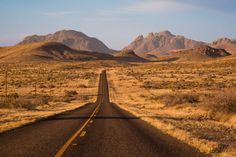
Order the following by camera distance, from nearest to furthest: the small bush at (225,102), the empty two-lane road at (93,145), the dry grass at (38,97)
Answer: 1. the empty two-lane road at (93,145)
2. the small bush at (225,102)
3. the dry grass at (38,97)

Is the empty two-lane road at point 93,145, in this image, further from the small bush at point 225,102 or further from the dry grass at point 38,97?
the small bush at point 225,102

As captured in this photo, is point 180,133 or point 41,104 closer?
point 180,133

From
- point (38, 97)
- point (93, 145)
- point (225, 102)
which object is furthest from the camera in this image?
point (38, 97)

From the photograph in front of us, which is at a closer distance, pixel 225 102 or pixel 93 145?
pixel 93 145

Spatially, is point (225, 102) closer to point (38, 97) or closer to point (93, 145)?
point (93, 145)

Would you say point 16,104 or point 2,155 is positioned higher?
point 2,155

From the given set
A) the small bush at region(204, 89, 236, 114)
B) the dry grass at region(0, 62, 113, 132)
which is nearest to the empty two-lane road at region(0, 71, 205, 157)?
the dry grass at region(0, 62, 113, 132)

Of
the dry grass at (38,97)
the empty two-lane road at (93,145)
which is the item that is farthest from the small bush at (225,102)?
the dry grass at (38,97)

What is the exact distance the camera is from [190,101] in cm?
3806

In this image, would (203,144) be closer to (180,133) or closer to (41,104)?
(180,133)

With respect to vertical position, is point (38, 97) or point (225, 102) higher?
point (225, 102)

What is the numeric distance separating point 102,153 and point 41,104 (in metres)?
35.3

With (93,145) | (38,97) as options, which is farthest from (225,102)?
(38,97)

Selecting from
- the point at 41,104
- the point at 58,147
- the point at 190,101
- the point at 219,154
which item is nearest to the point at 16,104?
the point at 41,104
